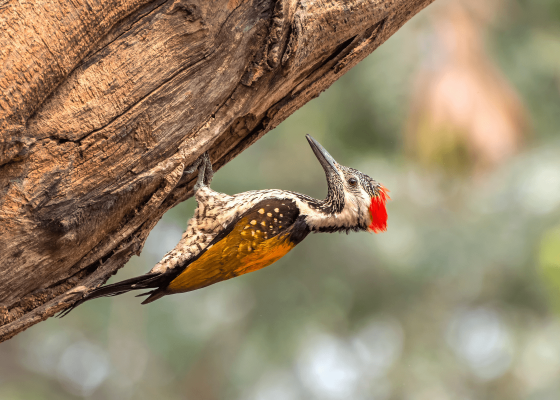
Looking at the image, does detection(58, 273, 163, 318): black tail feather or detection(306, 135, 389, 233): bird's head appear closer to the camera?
detection(58, 273, 163, 318): black tail feather

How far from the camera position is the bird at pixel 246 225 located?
323 cm

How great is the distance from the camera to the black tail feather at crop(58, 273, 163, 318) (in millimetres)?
2822

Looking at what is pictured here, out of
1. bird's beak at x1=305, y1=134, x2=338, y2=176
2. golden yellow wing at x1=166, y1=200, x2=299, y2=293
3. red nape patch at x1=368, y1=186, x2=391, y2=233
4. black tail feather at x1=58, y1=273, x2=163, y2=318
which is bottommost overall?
black tail feather at x1=58, y1=273, x2=163, y2=318

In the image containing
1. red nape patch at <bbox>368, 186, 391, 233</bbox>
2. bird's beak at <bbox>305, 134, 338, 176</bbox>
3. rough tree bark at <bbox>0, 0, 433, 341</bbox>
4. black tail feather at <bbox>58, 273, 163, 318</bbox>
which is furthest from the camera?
bird's beak at <bbox>305, 134, 338, 176</bbox>

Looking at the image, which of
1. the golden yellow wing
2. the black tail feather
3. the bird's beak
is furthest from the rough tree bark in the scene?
the bird's beak

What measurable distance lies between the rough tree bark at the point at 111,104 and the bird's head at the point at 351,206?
1.04 meters

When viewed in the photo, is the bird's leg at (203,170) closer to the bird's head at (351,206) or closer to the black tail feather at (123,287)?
the black tail feather at (123,287)

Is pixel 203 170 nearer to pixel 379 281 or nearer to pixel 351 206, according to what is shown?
pixel 351 206

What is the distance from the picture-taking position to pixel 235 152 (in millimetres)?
3605

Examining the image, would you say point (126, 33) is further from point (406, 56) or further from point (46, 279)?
point (406, 56)

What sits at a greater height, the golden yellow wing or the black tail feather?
the golden yellow wing

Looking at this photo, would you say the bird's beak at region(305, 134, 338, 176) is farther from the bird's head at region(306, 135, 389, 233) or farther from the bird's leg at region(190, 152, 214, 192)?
the bird's leg at region(190, 152, 214, 192)

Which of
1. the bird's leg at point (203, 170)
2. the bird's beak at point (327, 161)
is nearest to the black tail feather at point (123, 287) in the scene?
the bird's leg at point (203, 170)

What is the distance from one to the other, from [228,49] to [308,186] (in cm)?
642
